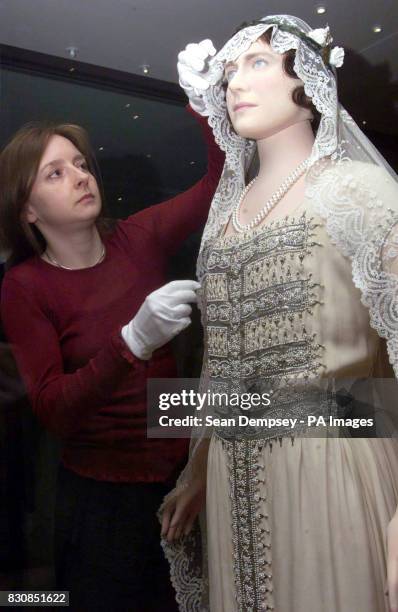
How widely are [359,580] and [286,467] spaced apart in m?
0.23

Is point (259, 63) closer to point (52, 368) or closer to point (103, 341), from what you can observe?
point (103, 341)

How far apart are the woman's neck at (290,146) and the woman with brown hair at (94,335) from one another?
216mm

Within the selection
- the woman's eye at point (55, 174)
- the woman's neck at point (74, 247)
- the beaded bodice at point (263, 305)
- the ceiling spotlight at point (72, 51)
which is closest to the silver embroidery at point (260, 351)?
the beaded bodice at point (263, 305)

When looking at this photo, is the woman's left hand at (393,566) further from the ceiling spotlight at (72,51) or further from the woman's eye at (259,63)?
the ceiling spotlight at (72,51)

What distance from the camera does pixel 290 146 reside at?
5.15ft

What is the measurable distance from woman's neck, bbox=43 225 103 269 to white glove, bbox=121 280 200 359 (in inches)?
8.3

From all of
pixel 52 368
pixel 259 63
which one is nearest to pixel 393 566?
pixel 52 368

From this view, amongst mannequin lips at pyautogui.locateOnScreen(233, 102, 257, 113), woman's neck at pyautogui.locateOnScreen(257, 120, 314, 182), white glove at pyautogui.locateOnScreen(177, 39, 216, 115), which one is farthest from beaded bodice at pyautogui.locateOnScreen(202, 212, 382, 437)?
white glove at pyautogui.locateOnScreen(177, 39, 216, 115)

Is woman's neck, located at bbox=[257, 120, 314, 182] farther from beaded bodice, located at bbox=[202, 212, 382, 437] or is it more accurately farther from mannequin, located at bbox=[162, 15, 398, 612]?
beaded bodice, located at bbox=[202, 212, 382, 437]

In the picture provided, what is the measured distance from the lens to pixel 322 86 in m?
1.51

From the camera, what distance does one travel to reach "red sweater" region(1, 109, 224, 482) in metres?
1.68

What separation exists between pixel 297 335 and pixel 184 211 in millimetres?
491

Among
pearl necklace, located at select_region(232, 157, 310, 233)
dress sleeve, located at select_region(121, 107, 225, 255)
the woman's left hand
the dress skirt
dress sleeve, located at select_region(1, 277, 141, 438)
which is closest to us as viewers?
the woman's left hand

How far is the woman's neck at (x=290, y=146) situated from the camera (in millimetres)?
1563
